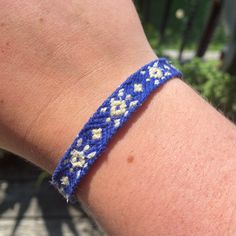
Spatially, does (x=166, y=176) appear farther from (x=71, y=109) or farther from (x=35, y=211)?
(x=35, y=211)

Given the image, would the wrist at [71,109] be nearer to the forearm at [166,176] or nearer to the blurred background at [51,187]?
the forearm at [166,176]

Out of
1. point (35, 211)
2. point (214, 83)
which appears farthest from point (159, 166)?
point (214, 83)

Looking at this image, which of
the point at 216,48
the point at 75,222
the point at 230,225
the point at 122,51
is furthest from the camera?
the point at 216,48

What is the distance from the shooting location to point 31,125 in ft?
2.75

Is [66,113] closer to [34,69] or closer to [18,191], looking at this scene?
[34,69]

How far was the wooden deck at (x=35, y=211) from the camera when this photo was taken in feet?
8.66

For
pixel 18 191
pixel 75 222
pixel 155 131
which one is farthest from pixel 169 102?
pixel 18 191

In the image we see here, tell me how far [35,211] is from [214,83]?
61.8 inches

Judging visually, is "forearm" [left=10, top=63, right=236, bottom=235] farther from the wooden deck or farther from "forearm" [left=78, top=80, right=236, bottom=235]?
the wooden deck

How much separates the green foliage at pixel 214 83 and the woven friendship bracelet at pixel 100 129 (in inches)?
92.5

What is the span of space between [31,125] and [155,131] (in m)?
0.24

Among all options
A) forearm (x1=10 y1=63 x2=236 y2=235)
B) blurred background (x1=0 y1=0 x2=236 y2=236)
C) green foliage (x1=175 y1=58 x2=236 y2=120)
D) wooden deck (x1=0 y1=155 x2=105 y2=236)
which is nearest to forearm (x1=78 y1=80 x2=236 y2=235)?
forearm (x1=10 y1=63 x2=236 y2=235)

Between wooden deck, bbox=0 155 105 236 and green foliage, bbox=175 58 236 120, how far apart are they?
125 centimetres

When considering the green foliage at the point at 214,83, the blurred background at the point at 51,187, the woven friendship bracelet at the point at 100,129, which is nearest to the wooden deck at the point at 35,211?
the blurred background at the point at 51,187
